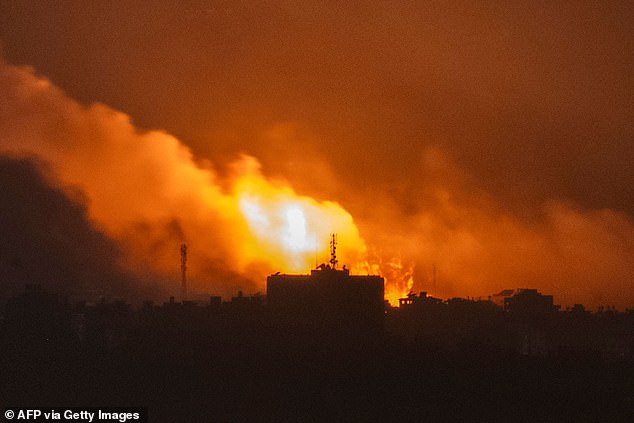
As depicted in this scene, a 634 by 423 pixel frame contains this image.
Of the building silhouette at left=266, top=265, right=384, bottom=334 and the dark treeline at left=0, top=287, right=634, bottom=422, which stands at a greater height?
the building silhouette at left=266, top=265, right=384, bottom=334

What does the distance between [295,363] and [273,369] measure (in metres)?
2.61

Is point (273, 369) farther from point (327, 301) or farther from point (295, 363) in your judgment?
point (327, 301)

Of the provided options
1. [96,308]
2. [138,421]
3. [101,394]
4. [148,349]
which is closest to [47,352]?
[148,349]

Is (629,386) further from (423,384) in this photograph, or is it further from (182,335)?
(182,335)

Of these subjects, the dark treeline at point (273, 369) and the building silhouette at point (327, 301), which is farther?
the building silhouette at point (327, 301)

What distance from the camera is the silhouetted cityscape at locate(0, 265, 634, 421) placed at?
12375cm

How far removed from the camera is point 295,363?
13575 centimetres

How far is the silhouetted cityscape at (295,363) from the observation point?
124m

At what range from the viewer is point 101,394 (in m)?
126

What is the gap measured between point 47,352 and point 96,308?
2881cm

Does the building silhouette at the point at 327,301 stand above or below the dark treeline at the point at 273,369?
above

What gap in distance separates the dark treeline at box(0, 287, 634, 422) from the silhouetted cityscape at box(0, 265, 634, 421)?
0.52 ft

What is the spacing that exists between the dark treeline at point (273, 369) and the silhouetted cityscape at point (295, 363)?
158mm

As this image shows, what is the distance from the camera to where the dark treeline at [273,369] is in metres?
123
